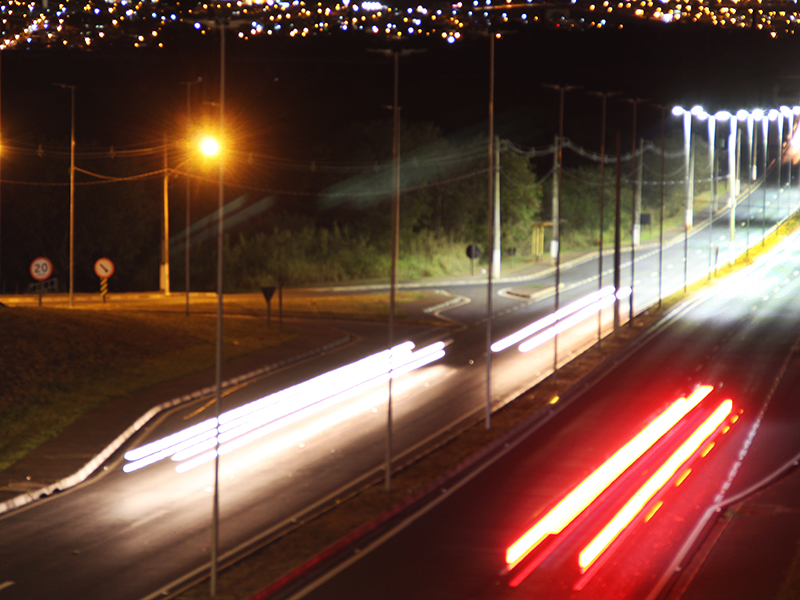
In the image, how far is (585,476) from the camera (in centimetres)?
1781

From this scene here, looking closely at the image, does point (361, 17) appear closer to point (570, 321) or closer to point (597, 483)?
point (570, 321)

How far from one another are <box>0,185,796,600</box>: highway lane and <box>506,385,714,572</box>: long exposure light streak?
404 cm

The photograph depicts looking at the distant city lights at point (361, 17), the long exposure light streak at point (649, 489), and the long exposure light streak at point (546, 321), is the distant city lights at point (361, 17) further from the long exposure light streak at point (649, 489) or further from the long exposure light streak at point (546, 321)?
the long exposure light streak at point (649, 489)

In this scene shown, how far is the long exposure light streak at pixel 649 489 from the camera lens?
534 inches

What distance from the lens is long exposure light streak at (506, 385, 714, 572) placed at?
A: 14086mm

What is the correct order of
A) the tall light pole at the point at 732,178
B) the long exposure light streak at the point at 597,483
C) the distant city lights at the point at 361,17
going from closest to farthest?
the long exposure light streak at the point at 597,483
the tall light pole at the point at 732,178
the distant city lights at the point at 361,17

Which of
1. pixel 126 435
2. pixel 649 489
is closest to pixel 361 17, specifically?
pixel 126 435

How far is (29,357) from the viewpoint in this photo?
953 inches

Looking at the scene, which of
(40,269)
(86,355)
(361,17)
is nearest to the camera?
(86,355)

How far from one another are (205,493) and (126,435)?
4467 millimetres

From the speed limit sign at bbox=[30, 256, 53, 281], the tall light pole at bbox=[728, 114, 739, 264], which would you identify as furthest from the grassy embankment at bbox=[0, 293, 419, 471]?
the tall light pole at bbox=[728, 114, 739, 264]

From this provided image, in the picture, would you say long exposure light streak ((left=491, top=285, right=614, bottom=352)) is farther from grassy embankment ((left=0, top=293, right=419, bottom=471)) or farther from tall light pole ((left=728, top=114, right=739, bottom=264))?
tall light pole ((left=728, top=114, right=739, bottom=264))

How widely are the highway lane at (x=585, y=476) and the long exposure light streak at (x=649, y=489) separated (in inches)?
6.9

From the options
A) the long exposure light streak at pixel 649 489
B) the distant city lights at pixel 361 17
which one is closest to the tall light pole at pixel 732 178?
the distant city lights at pixel 361 17
